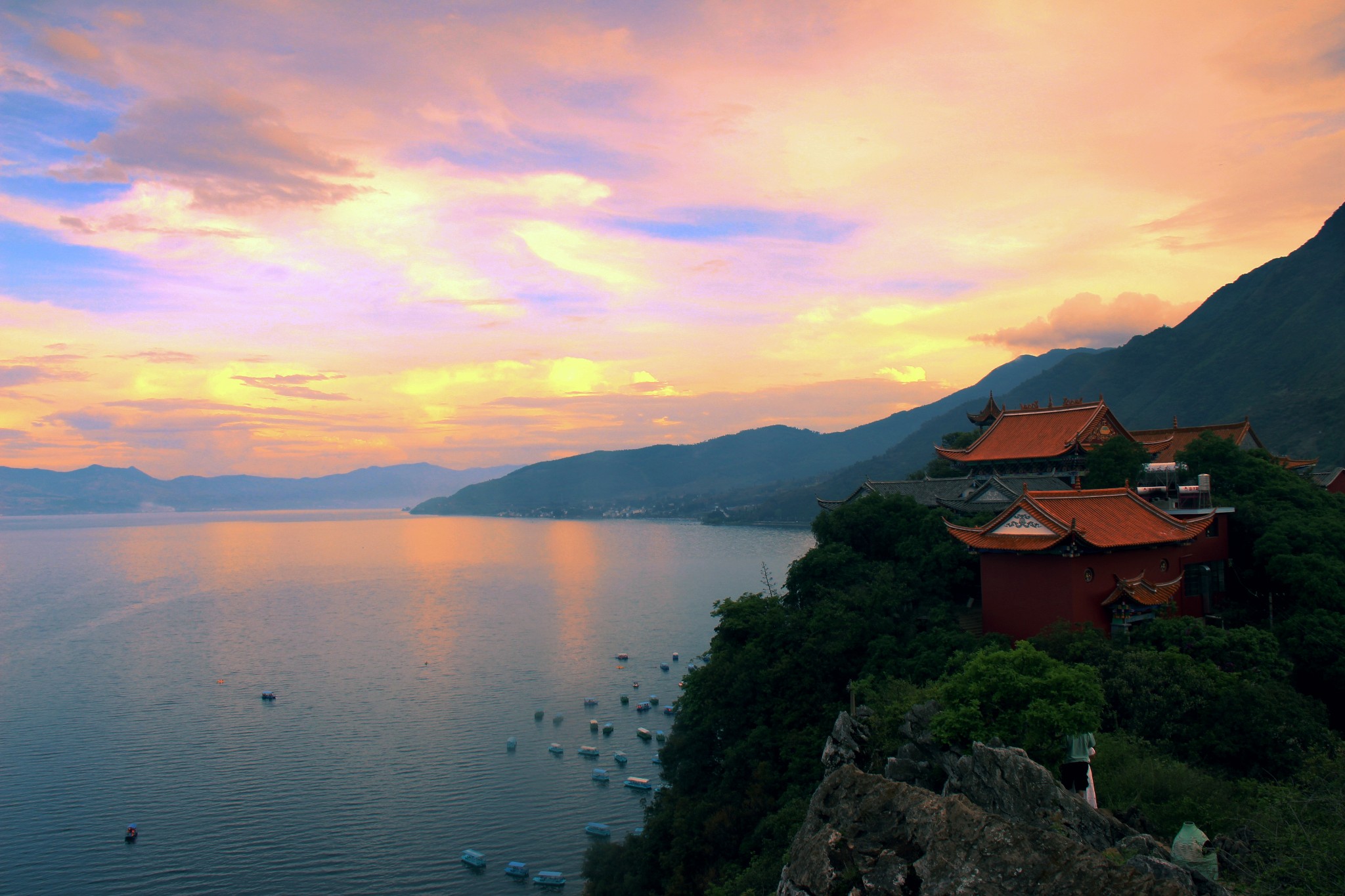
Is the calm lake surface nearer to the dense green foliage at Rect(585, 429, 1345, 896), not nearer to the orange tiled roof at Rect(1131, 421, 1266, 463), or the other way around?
the dense green foliage at Rect(585, 429, 1345, 896)

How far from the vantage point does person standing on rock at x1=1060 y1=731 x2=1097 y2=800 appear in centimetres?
1487

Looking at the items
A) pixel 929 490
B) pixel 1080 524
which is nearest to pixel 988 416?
pixel 929 490

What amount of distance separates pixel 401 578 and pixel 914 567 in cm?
9375

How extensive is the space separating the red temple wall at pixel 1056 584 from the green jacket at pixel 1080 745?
8.03 meters

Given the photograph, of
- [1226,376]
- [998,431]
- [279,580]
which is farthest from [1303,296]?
[279,580]

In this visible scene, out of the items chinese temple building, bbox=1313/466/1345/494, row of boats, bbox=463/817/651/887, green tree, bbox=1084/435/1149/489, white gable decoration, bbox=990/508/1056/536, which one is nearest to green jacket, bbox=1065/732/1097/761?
white gable decoration, bbox=990/508/1056/536

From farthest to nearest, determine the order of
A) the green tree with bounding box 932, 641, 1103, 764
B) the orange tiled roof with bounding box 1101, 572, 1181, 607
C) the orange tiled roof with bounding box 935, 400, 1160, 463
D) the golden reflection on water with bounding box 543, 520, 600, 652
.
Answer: the golden reflection on water with bounding box 543, 520, 600, 652 → the orange tiled roof with bounding box 935, 400, 1160, 463 → the orange tiled roof with bounding box 1101, 572, 1181, 607 → the green tree with bounding box 932, 641, 1103, 764

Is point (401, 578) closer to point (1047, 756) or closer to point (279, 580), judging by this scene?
point (279, 580)

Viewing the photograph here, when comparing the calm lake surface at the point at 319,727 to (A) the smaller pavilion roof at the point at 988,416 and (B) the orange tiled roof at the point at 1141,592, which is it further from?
(A) the smaller pavilion roof at the point at 988,416

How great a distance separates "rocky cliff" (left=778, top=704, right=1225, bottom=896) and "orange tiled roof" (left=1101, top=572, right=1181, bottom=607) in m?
10.1

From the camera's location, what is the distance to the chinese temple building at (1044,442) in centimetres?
3334

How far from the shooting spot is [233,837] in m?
32.9

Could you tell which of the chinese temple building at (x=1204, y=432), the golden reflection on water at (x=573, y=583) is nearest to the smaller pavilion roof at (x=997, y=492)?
the chinese temple building at (x=1204, y=432)

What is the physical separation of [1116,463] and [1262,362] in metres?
98.9
